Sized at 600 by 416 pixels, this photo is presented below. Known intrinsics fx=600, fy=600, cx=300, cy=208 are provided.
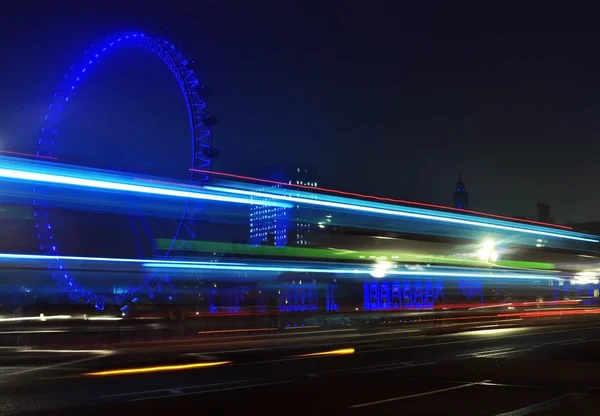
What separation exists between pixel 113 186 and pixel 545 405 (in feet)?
39.7

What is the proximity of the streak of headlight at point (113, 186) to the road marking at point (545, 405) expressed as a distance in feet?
38.7

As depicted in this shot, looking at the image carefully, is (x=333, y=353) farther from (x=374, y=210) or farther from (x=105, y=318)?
(x=105, y=318)

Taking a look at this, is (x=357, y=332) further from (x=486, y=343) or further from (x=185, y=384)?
(x=185, y=384)

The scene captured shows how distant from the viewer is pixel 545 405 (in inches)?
374

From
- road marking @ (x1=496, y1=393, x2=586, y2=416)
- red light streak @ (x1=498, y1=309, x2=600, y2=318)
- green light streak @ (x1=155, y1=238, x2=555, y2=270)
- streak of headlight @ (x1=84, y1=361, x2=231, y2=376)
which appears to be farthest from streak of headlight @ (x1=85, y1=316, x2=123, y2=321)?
red light streak @ (x1=498, y1=309, x2=600, y2=318)

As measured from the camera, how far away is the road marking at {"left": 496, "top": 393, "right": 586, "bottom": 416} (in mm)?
8858

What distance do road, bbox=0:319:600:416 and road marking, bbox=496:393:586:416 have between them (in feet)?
0.05

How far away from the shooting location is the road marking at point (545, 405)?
8.86 meters

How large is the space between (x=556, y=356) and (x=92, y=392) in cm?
1263

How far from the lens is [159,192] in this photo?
17984 mm

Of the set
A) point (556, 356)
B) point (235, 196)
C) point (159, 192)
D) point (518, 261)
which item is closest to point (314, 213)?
point (235, 196)

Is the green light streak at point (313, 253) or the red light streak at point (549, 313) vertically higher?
the green light streak at point (313, 253)

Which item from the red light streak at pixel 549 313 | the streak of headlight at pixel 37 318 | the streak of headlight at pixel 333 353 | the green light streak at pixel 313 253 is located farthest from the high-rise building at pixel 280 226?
the red light streak at pixel 549 313

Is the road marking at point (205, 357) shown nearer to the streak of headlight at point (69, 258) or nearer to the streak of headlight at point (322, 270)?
the streak of headlight at point (322, 270)
